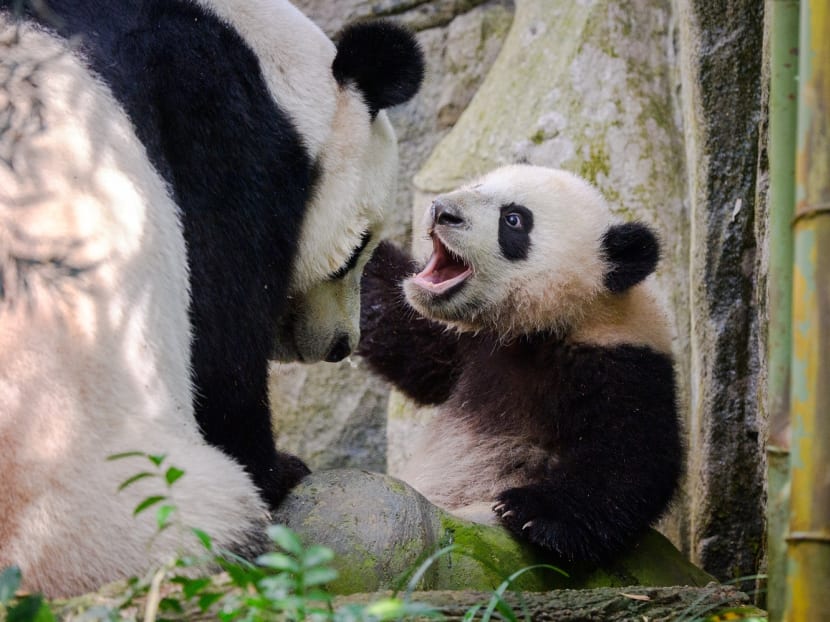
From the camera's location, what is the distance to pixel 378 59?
3.77 metres

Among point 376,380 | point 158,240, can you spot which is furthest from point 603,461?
point 376,380

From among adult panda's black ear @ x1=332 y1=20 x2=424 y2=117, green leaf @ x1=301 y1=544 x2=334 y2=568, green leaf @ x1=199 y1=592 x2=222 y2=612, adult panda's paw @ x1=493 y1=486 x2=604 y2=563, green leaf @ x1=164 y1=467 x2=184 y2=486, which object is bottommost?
adult panda's paw @ x1=493 y1=486 x2=604 y2=563

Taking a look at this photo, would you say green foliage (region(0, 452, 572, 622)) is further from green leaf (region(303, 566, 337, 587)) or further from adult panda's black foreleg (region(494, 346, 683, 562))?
adult panda's black foreleg (region(494, 346, 683, 562))

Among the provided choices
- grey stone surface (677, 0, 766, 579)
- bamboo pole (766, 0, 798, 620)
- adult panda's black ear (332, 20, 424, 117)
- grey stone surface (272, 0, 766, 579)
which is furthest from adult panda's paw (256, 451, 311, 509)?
→ grey stone surface (677, 0, 766, 579)

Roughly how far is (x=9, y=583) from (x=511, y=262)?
9.44ft

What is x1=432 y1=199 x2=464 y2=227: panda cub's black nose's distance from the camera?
4.68 meters

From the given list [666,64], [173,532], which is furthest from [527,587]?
[666,64]

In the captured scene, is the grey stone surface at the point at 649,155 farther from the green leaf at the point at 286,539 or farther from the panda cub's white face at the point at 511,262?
the green leaf at the point at 286,539

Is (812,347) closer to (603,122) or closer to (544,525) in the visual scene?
(544,525)

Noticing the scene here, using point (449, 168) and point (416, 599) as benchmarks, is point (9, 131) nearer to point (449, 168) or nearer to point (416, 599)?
point (416, 599)

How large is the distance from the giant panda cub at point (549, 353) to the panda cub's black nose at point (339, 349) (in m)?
0.69

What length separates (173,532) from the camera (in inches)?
115

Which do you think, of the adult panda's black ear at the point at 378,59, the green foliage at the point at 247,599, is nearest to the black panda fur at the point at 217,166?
the adult panda's black ear at the point at 378,59

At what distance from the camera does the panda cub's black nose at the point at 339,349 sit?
4.09 m
